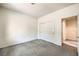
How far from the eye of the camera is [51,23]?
451 cm

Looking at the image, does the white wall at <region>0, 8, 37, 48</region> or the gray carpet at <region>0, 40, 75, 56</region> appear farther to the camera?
the white wall at <region>0, 8, 37, 48</region>

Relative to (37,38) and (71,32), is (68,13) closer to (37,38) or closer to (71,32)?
(71,32)

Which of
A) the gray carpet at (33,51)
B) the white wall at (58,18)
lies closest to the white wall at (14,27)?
the gray carpet at (33,51)

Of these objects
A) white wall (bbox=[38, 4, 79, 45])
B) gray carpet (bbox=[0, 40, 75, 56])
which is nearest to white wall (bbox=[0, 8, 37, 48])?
gray carpet (bbox=[0, 40, 75, 56])

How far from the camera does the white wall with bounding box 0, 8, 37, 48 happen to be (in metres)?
3.67

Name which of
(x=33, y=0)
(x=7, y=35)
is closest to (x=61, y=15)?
(x=7, y=35)

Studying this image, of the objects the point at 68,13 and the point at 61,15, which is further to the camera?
the point at 61,15

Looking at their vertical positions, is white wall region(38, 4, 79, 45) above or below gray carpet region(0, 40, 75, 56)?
above

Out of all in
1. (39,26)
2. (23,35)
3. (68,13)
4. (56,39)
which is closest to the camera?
(68,13)

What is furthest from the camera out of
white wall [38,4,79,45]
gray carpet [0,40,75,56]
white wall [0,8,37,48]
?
white wall [0,8,37,48]

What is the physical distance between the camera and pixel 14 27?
4.18 meters

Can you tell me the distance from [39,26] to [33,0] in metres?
5.19

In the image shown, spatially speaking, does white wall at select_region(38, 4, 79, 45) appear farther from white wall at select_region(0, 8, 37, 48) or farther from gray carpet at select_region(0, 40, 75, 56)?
white wall at select_region(0, 8, 37, 48)

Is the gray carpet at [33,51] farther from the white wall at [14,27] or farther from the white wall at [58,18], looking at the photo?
the white wall at [58,18]
